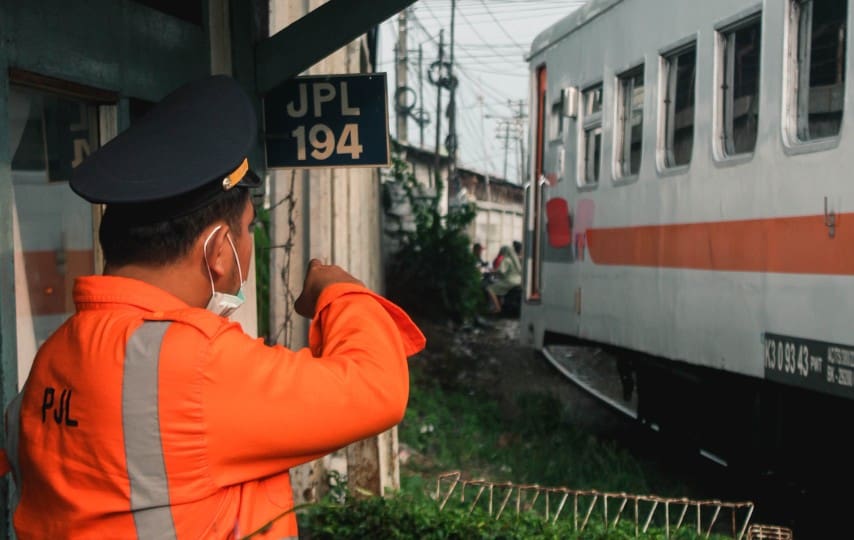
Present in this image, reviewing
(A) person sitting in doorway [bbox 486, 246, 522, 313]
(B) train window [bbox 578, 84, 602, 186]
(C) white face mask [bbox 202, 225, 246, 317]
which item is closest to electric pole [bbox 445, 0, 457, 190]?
(A) person sitting in doorway [bbox 486, 246, 522, 313]

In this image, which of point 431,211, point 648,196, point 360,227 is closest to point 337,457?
point 360,227

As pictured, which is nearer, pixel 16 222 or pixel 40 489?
pixel 40 489

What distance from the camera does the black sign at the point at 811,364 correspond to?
193 inches

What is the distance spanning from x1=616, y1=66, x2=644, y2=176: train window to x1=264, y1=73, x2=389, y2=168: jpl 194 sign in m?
3.68

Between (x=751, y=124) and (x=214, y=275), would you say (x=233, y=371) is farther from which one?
(x=751, y=124)

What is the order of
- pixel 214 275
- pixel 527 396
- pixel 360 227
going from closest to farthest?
pixel 214 275
pixel 360 227
pixel 527 396

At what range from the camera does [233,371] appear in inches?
62.4

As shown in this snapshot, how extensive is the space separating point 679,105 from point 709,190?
0.85 meters

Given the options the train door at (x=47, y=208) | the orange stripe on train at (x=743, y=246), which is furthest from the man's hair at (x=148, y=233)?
the orange stripe on train at (x=743, y=246)

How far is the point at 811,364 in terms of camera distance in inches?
202

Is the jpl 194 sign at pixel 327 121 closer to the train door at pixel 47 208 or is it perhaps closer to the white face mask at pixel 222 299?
the train door at pixel 47 208

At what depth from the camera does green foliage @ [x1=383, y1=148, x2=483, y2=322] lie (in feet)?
50.2

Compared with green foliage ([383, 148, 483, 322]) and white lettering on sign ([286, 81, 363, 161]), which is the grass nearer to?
white lettering on sign ([286, 81, 363, 161])

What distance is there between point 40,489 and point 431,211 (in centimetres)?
1418
